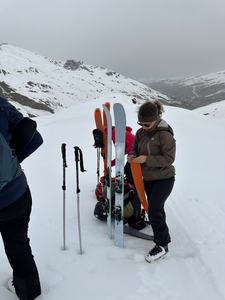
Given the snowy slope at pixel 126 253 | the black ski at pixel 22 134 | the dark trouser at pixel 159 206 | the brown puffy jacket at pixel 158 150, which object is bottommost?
the snowy slope at pixel 126 253

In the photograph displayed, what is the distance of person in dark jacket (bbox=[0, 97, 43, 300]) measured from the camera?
4.80 feet

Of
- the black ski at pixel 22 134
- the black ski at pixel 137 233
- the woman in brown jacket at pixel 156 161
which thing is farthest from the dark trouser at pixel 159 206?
the black ski at pixel 22 134

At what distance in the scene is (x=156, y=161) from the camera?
7.18 ft

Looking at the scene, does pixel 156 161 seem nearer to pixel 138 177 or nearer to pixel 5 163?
pixel 138 177

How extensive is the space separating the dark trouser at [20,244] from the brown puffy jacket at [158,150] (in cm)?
145

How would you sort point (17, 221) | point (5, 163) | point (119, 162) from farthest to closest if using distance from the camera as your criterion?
point (119, 162), point (17, 221), point (5, 163)

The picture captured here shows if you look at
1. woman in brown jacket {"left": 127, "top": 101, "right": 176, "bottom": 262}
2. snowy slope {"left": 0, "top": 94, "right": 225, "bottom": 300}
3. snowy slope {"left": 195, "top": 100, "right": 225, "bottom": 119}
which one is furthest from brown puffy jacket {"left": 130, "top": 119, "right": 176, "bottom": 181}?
snowy slope {"left": 195, "top": 100, "right": 225, "bottom": 119}

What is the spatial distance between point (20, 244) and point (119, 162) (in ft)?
4.75

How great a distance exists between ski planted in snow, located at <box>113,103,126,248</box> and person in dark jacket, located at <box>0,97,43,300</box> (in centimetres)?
105

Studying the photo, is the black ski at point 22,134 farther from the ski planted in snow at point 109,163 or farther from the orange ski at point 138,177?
the orange ski at point 138,177

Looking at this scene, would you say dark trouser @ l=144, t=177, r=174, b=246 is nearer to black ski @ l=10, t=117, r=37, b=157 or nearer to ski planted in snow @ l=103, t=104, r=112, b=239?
ski planted in snow @ l=103, t=104, r=112, b=239

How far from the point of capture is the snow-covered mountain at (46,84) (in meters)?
48.0

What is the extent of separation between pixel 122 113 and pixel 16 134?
132 centimetres

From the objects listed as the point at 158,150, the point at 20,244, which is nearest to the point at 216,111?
the point at 158,150
